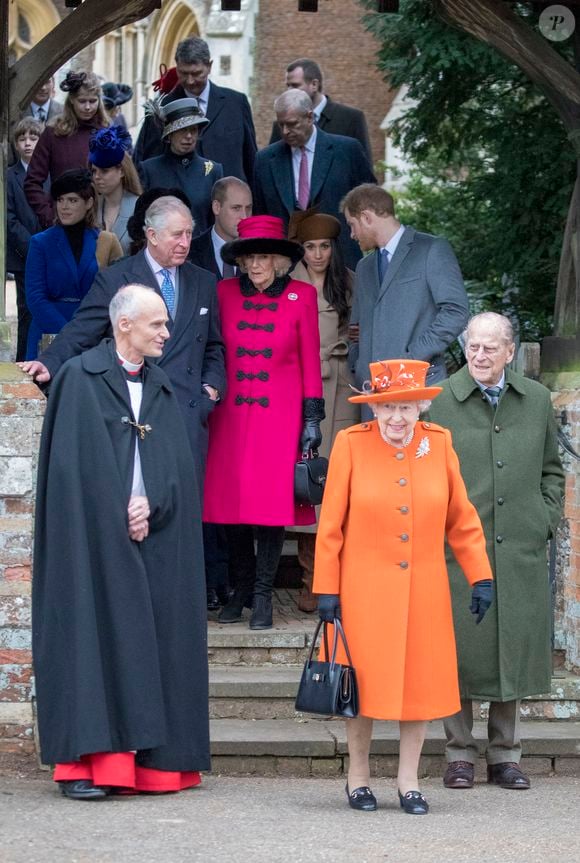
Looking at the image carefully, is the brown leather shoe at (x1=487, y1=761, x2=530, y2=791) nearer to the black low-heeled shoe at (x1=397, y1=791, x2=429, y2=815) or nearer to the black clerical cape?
the black low-heeled shoe at (x1=397, y1=791, x2=429, y2=815)

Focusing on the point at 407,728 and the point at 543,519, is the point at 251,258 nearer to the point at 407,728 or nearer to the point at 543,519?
the point at 543,519

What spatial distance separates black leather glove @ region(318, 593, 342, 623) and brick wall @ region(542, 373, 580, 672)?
232 cm

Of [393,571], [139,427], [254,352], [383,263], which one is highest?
Answer: [383,263]

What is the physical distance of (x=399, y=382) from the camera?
6.23 m

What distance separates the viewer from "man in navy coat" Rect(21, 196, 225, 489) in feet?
25.4

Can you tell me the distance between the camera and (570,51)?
1231 cm

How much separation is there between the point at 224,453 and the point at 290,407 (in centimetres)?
39

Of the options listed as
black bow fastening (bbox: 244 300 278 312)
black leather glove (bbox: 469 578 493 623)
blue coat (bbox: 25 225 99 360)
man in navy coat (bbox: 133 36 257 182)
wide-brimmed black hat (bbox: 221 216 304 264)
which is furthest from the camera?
man in navy coat (bbox: 133 36 257 182)

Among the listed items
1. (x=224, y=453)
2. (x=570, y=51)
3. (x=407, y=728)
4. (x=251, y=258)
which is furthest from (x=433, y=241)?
(x=570, y=51)

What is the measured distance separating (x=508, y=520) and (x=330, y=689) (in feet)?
4.03

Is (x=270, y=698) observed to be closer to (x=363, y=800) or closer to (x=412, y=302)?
(x=363, y=800)

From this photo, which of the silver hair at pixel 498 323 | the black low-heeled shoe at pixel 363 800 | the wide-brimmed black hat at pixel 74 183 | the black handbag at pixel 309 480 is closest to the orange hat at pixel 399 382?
the silver hair at pixel 498 323

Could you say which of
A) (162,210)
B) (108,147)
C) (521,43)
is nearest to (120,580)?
(162,210)
